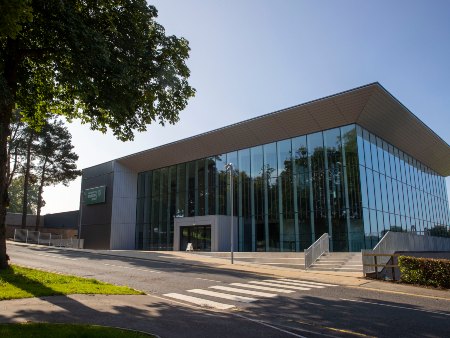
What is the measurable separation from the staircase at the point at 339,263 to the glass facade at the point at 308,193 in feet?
12.7

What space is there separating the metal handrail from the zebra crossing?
5435 mm

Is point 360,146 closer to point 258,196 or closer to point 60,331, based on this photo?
point 258,196

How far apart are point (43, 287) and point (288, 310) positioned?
7499 millimetres

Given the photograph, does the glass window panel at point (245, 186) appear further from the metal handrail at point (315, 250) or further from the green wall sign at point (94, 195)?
the green wall sign at point (94, 195)

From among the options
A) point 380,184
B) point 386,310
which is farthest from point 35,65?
point 380,184

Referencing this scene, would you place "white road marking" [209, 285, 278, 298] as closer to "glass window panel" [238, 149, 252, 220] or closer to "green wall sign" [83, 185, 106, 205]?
"glass window panel" [238, 149, 252, 220]

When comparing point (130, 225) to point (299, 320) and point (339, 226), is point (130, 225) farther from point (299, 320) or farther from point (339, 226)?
point (299, 320)

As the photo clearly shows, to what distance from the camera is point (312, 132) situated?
3088 centimetres

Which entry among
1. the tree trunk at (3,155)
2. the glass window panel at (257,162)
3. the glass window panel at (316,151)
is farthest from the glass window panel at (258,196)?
the tree trunk at (3,155)

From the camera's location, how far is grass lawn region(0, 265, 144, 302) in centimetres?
1062

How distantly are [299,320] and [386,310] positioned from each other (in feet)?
10.6

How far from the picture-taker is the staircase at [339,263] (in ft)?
69.4

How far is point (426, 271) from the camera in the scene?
17047mm

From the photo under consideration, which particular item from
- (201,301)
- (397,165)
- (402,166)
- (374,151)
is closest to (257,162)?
(374,151)
